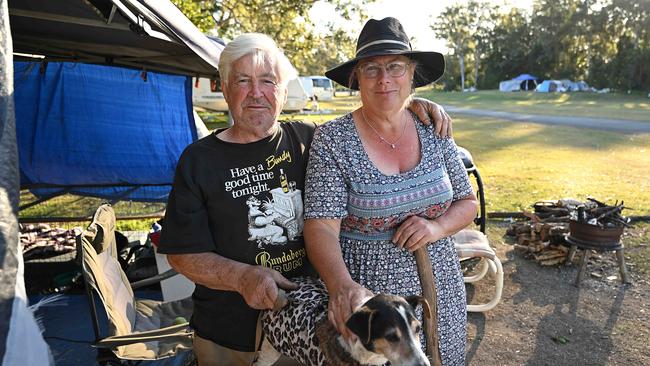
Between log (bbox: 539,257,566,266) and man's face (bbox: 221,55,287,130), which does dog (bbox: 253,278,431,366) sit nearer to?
man's face (bbox: 221,55,287,130)

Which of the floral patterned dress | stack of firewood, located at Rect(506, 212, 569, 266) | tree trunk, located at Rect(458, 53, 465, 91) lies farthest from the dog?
tree trunk, located at Rect(458, 53, 465, 91)

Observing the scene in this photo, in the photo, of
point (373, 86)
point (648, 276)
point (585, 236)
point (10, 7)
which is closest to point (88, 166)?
point (10, 7)

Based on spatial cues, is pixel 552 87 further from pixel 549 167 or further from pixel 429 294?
pixel 429 294

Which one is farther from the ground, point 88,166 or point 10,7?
point 10,7

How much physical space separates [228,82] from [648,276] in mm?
6633

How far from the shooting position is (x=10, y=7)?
334cm

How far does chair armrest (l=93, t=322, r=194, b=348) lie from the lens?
10.2 ft

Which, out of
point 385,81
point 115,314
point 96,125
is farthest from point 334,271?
point 96,125

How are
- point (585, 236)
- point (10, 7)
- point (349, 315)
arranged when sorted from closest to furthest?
point (349, 315) < point (10, 7) < point (585, 236)

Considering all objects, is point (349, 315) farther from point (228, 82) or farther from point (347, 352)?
point (228, 82)

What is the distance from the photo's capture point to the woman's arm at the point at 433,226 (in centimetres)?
209

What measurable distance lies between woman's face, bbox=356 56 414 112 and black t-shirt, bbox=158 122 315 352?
453 mm

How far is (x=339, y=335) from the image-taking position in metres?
1.83

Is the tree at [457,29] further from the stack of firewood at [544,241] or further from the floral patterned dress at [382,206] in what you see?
the floral patterned dress at [382,206]
